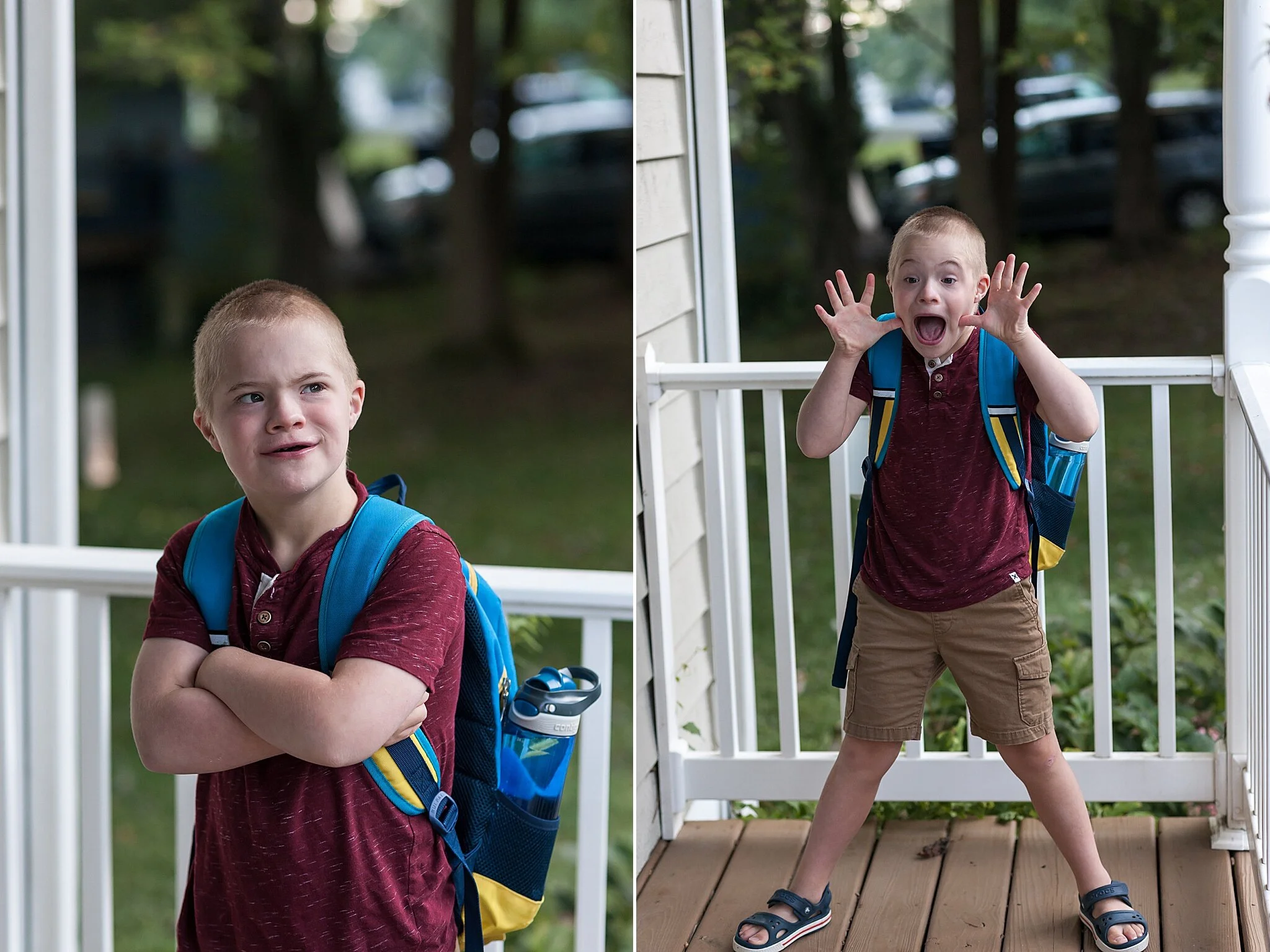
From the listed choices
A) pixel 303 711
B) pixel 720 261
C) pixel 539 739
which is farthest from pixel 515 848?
pixel 720 261

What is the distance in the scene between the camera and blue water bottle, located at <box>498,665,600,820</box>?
1.56m

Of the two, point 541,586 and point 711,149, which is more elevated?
point 711,149

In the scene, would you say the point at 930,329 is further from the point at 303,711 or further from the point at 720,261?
the point at 303,711

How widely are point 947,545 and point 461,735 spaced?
948 mm

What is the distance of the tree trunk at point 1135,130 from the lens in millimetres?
4453

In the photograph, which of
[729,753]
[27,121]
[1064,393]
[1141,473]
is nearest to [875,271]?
[1141,473]

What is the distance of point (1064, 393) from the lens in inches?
76.9


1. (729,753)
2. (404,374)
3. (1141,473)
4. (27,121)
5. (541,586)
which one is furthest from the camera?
(404,374)

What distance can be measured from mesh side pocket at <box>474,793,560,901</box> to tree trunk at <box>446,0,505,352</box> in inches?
294

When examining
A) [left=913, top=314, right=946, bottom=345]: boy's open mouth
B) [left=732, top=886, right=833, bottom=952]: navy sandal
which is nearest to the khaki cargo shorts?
[left=732, top=886, right=833, bottom=952]: navy sandal

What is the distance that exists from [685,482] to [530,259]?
20.0 feet

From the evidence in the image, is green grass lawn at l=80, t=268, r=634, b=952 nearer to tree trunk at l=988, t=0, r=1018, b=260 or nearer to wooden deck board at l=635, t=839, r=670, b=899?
tree trunk at l=988, t=0, r=1018, b=260

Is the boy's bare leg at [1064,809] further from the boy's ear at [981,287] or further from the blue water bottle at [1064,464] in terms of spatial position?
the boy's ear at [981,287]

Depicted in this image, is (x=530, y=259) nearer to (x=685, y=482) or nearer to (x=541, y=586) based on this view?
(x=685, y=482)
